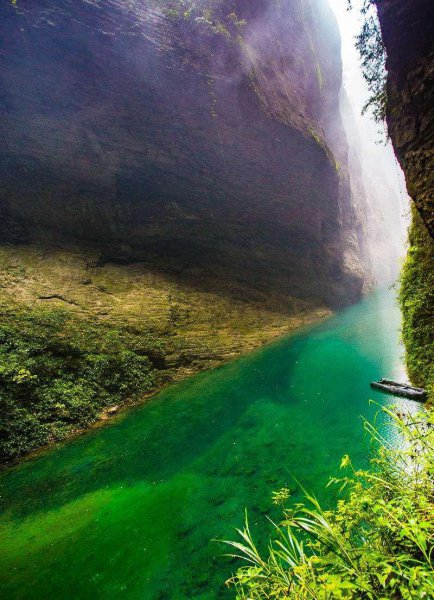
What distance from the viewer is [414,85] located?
18.2 feet

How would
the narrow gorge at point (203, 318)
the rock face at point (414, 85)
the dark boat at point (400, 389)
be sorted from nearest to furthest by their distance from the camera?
1. the narrow gorge at point (203, 318)
2. the rock face at point (414, 85)
3. the dark boat at point (400, 389)

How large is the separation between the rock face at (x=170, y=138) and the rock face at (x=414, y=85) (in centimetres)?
1330

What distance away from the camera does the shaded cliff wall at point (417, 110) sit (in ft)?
17.2

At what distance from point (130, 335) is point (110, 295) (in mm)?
2718

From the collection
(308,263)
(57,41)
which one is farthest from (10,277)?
(308,263)

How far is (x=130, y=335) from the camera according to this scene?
13102 millimetres

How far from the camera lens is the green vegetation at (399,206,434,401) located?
7000 mm

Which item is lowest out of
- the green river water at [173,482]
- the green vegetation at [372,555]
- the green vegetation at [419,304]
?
the green river water at [173,482]

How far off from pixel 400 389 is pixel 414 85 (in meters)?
7.00

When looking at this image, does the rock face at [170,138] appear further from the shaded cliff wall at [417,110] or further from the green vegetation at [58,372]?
the shaded cliff wall at [417,110]

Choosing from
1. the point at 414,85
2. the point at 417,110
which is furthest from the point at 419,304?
the point at 414,85

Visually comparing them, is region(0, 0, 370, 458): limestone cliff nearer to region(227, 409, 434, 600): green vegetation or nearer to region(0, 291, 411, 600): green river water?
region(0, 291, 411, 600): green river water

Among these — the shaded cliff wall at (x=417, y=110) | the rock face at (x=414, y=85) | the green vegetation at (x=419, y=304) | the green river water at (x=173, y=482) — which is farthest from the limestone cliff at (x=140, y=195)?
the rock face at (x=414, y=85)

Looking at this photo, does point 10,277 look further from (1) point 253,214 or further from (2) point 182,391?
(1) point 253,214
